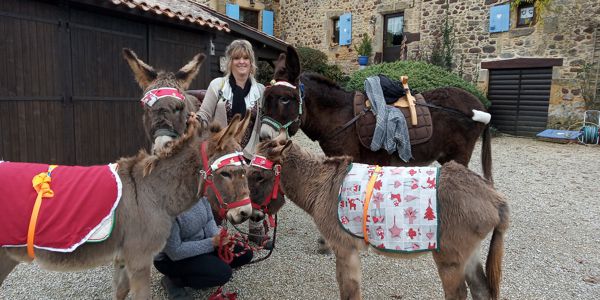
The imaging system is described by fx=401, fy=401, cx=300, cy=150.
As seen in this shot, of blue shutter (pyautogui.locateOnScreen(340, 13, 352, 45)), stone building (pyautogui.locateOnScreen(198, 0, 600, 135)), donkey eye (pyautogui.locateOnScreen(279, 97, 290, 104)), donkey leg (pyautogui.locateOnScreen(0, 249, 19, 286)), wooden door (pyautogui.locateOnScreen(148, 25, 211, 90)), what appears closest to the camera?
donkey leg (pyautogui.locateOnScreen(0, 249, 19, 286))

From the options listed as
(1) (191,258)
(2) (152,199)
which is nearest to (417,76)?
Answer: (1) (191,258)

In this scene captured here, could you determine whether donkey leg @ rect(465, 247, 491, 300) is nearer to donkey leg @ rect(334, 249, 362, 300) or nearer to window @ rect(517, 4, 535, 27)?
donkey leg @ rect(334, 249, 362, 300)

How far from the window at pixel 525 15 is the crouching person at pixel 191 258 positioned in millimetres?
13984

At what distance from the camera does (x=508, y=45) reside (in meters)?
13.8

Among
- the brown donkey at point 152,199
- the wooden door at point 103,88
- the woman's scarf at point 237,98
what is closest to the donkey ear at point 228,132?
the brown donkey at point 152,199

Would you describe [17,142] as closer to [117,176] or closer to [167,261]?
[167,261]

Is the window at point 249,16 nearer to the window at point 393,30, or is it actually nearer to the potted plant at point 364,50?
the potted plant at point 364,50

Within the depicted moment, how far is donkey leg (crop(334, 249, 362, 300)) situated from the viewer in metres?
2.70

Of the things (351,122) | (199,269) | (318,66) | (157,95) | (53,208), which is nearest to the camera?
(53,208)

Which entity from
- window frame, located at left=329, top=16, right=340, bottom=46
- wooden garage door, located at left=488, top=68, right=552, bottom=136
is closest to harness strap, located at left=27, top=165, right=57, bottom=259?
wooden garage door, located at left=488, top=68, right=552, bottom=136

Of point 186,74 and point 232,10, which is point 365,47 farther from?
point 186,74

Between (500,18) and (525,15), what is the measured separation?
79 cm

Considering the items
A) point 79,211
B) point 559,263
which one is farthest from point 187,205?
point 559,263

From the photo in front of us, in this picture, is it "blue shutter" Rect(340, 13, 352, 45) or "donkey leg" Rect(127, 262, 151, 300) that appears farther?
"blue shutter" Rect(340, 13, 352, 45)
